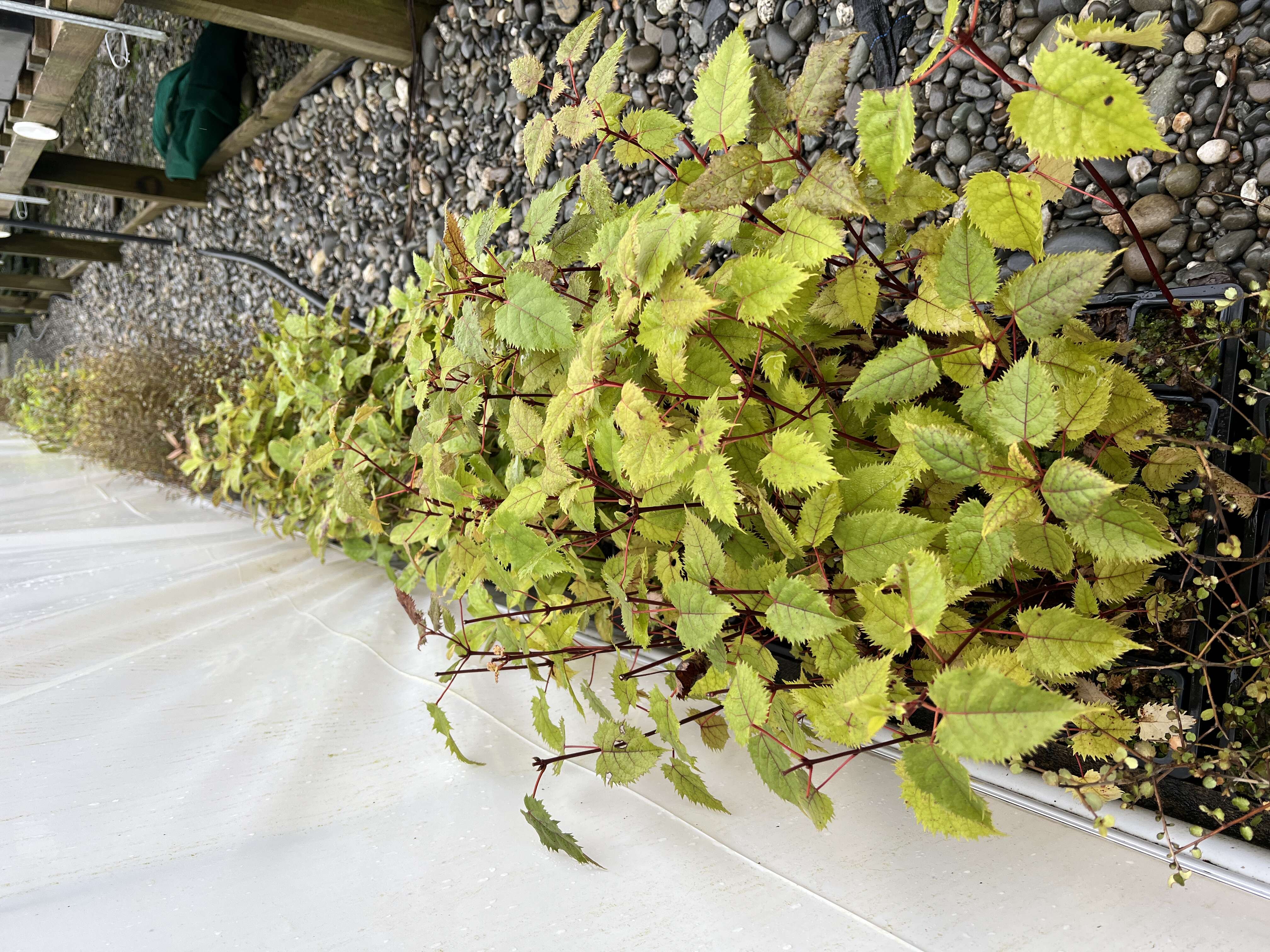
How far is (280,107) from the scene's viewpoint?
316 centimetres

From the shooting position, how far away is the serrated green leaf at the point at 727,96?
681mm

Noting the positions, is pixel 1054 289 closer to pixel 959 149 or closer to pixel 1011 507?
pixel 1011 507

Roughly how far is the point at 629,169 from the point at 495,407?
1018 mm

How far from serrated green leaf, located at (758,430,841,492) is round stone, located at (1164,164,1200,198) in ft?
2.48

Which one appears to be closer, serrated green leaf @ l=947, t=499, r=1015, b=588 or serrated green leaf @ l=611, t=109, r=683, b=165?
serrated green leaf @ l=947, t=499, r=1015, b=588

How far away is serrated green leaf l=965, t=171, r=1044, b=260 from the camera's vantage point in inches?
24.5

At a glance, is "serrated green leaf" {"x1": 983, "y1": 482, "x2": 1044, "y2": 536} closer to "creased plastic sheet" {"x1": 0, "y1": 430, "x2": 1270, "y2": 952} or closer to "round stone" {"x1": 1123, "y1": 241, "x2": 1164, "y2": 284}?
"creased plastic sheet" {"x1": 0, "y1": 430, "x2": 1270, "y2": 952}

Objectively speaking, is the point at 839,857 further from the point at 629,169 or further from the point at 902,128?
the point at 629,169

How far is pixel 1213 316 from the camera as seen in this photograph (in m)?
0.85

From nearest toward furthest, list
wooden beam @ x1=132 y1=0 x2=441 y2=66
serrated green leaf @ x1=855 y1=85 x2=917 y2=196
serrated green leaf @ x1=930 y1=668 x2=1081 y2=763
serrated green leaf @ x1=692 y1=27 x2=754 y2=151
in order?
1. serrated green leaf @ x1=930 y1=668 x2=1081 y2=763
2. serrated green leaf @ x1=855 y1=85 x2=917 y2=196
3. serrated green leaf @ x1=692 y1=27 x2=754 y2=151
4. wooden beam @ x1=132 y1=0 x2=441 y2=66

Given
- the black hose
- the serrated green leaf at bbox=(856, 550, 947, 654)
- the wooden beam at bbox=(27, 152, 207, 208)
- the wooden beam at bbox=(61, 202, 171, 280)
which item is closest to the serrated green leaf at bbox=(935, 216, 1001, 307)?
the serrated green leaf at bbox=(856, 550, 947, 654)

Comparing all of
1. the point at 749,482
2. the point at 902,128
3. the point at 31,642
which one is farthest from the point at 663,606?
the point at 31,642

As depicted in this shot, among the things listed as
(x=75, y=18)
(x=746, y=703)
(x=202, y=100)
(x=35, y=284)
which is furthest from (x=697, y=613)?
(x=35, y=284)

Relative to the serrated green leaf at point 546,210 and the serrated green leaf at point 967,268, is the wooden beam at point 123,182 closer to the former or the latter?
the serrated green leaf at point 546,210
